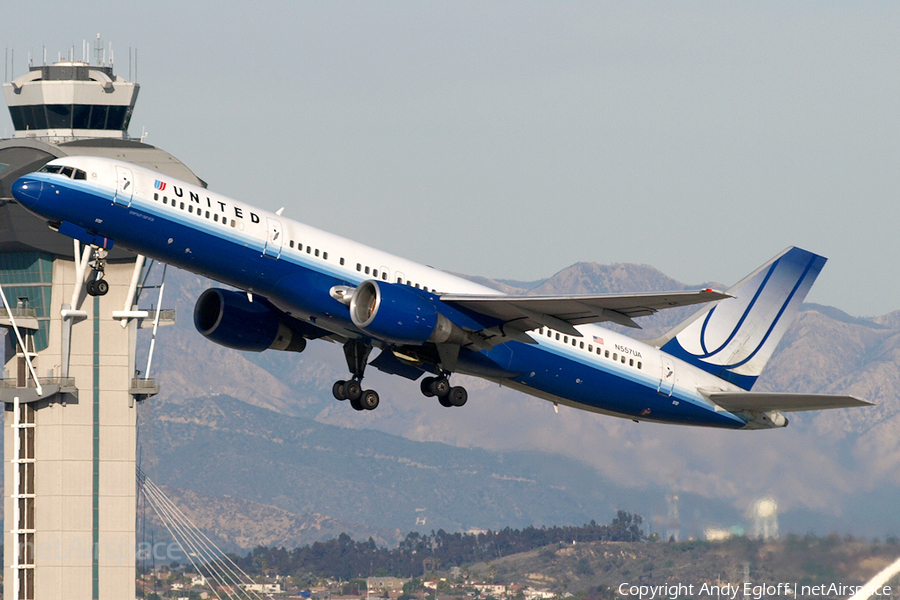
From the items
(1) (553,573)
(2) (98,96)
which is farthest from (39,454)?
(1) (553,573)

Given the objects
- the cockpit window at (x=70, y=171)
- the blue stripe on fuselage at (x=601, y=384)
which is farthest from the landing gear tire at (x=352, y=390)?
the cockpit window at (x=70, y=171)

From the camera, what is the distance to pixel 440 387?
167 feet

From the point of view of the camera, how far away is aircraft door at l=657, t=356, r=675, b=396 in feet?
179

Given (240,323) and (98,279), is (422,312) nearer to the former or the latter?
(240,323)

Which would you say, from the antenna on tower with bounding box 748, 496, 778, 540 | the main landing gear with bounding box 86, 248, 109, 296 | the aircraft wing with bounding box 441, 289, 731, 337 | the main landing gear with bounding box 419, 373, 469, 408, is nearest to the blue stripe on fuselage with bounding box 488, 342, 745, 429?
the aircraft wing with bounding box 441, 289, 731, 337

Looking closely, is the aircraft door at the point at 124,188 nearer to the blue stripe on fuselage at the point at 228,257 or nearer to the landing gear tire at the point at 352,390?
the blue stripe on fuselage at the point at 228,257

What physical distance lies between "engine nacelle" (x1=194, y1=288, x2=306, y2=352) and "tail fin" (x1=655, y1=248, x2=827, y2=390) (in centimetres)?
1546

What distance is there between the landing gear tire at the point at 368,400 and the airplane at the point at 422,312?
0.17m

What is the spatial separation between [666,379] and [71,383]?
64975 millimetres

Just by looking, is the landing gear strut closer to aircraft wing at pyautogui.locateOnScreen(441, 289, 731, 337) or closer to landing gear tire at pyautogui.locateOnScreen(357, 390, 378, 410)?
landing gear tire at pyautogui.locateOnScreen(357, 390, 378, 410)

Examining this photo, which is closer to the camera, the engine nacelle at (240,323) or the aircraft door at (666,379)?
the engine nacelle at (240,323)

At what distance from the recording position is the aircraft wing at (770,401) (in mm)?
49375

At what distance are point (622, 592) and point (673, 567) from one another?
2803 centimetres

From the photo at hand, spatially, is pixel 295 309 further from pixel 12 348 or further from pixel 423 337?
pixel 12 348
